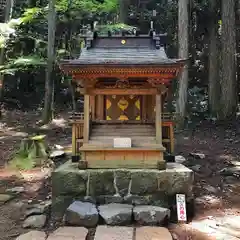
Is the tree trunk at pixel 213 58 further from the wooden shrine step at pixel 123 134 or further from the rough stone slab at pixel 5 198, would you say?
the rough stone slab at pixel 5 198

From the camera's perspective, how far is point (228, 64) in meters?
14.1

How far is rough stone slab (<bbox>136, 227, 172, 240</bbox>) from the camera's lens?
541 cm

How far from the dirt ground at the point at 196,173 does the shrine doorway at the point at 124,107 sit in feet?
7.46

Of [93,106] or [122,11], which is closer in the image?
[93,106]

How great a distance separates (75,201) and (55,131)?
7151 mm

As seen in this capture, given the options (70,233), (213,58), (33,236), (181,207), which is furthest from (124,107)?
(213,58)

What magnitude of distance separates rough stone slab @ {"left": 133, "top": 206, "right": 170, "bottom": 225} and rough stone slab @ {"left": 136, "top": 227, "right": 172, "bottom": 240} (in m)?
0.21

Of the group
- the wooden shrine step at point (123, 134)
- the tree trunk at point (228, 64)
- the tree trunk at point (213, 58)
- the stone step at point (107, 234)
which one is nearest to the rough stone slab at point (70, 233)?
the stone step at point (107, 234)

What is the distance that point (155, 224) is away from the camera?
5980mm

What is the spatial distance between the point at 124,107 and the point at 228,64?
7938 mm

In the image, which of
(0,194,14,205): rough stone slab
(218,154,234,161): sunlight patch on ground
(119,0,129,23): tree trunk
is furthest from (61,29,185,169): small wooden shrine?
(119,0,129,23): tree trunk

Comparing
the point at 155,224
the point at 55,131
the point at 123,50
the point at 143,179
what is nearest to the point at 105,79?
the point at 123,50

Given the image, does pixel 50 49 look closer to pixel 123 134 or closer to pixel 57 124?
pixel 57 124

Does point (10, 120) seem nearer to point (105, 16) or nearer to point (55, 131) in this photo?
point (55, 131)
